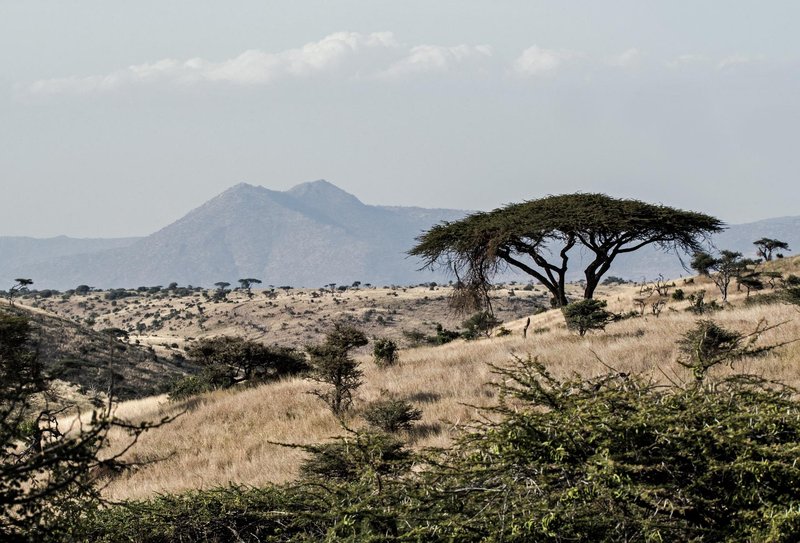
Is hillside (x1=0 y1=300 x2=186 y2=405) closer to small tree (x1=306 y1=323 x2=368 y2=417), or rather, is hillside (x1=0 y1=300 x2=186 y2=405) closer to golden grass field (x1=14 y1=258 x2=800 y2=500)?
golden grass field (x1=14 y1=258 x2=800 y2=500)

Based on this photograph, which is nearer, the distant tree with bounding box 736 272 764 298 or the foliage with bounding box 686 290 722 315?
the foliage with bounding box 686 290 722 315

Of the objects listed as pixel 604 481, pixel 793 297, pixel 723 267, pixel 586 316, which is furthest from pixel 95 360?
pixel 604 481

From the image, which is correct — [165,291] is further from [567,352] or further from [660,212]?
[567,352]

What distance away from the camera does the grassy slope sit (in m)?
14.2

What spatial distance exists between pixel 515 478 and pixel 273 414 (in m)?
15.6

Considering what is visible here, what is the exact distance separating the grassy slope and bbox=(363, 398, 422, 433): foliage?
32 centimetres

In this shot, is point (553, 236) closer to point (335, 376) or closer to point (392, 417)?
point (335, 376)

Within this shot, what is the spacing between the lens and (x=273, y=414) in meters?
19.8

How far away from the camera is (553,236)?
3619 centimetres

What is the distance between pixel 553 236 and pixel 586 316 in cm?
928

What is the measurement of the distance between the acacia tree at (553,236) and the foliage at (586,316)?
5.88 m

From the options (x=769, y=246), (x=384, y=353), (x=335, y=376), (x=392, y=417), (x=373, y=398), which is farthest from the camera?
(x=769, y=246)

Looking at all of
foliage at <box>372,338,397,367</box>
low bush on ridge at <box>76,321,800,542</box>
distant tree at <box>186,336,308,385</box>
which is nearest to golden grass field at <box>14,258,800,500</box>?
foliage at <box>372,338,397,367</box>

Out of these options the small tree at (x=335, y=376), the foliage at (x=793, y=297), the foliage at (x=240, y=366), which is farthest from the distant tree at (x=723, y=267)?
the small tree at (x=335, y=376)
